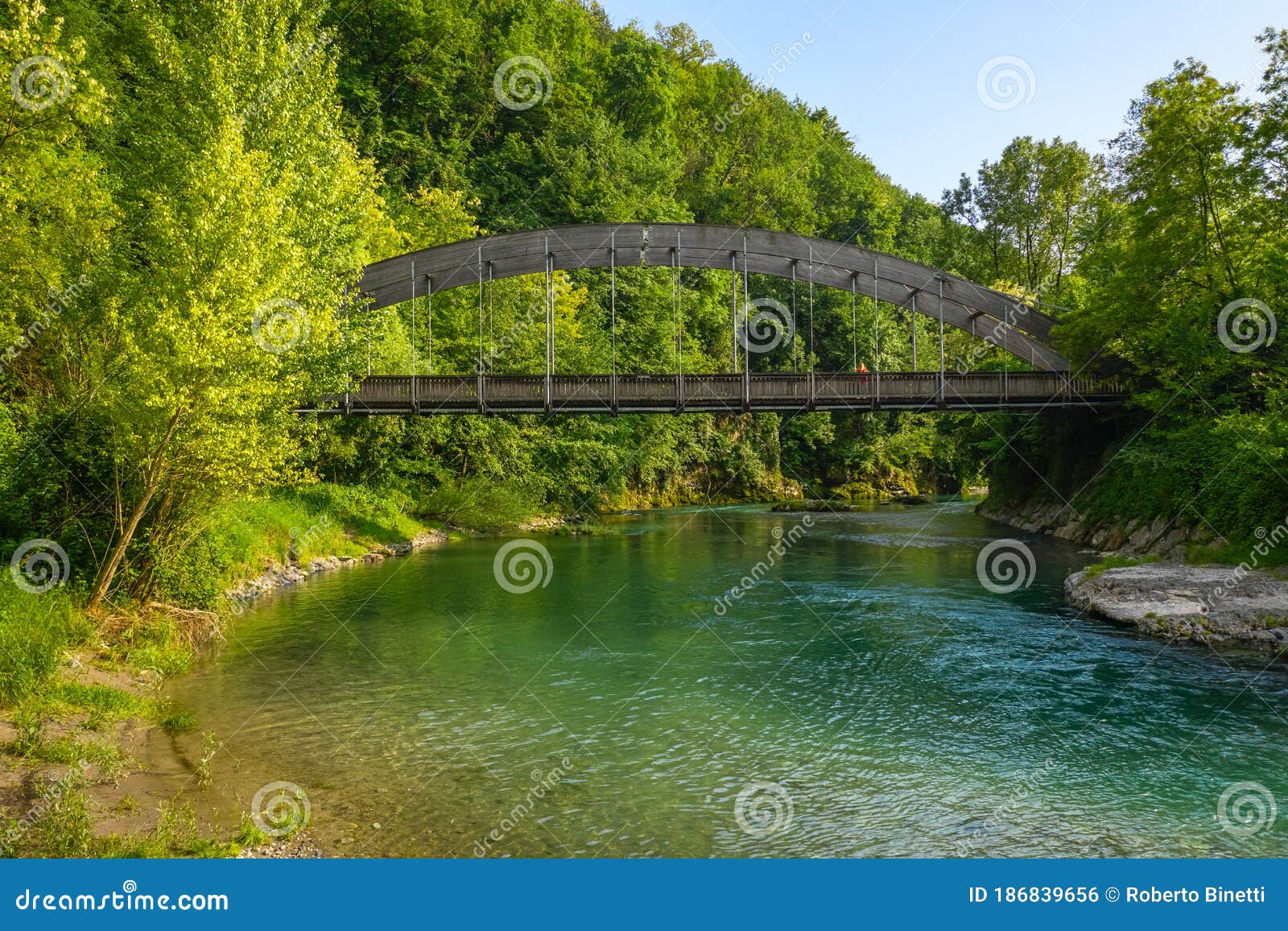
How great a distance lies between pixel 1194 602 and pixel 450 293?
109 ft

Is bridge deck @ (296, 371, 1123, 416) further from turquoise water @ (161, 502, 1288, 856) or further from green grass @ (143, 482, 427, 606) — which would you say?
turquoise water @ (161, 502, 1288, 856)

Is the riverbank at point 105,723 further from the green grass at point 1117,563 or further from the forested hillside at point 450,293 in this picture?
the green grass at point 1117,563

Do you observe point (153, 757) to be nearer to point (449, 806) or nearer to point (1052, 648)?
point (449, 806)

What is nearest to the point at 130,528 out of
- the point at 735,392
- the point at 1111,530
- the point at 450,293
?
the point at 735,392

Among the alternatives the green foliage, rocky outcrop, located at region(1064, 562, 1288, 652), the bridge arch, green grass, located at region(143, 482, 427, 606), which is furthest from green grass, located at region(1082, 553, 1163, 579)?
the green foliage

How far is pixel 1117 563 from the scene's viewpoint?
20.8 m

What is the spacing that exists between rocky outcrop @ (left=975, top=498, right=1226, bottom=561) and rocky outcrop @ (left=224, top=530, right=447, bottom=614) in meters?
22.6

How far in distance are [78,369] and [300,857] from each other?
1118 centimetres

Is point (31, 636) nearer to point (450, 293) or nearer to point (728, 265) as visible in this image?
point (728, 265)

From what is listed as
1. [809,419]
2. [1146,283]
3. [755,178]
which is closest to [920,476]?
[809,419]

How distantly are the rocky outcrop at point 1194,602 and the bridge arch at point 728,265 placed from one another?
14.7m

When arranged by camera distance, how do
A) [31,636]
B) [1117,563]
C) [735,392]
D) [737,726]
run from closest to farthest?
[31,636] → [737,726] → [1117,563] → [735,392]

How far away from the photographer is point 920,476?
66.4 meters

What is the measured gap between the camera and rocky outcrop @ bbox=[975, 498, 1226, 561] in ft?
70.7
